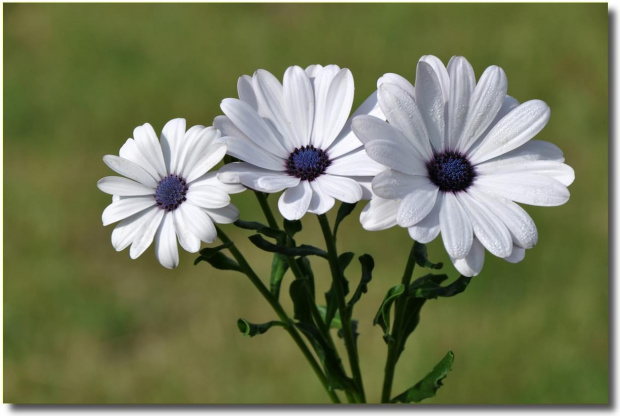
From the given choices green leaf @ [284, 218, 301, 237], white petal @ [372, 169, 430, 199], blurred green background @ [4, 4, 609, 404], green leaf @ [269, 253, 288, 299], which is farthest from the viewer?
blurred green background @ [4, 4, 609, 404]

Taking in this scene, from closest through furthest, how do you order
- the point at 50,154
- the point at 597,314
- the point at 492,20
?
the point at 597,314
the point at 50,154
the point at 492,20

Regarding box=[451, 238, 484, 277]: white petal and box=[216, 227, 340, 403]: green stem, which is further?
box=[216, 227, 340, 403]: green stem

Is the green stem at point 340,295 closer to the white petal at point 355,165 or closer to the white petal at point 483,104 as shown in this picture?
the white petal at point 355,165

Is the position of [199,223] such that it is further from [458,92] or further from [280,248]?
[458,92]

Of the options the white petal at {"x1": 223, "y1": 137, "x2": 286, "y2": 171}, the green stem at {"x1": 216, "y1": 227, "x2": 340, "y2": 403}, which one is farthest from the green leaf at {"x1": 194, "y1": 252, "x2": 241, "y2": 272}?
the white petal at {"x1": 223, "y1": 137, "x2": 286, "y2": 171}

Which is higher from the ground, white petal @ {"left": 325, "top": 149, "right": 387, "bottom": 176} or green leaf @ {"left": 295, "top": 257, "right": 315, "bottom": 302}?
white petal @ {"left": 325, "top": 149, "right": 387, "bottom": 176}

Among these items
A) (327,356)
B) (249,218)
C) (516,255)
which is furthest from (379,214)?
(249,218)

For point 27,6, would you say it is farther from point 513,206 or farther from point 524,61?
point 513,206

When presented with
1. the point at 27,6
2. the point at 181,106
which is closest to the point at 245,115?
the point at 181,106

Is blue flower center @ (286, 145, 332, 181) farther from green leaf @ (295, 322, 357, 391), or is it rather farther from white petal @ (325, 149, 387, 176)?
green leaf @ (295, 322, 357, 391)
